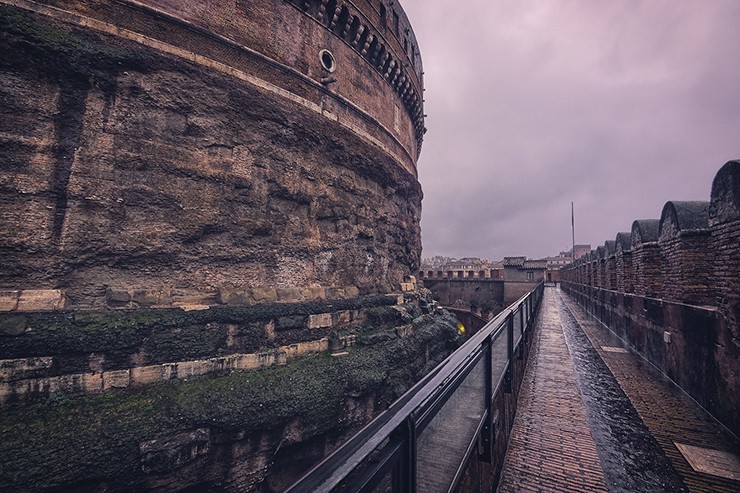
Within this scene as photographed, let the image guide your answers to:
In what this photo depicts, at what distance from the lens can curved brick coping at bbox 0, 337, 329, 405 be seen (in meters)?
4.36

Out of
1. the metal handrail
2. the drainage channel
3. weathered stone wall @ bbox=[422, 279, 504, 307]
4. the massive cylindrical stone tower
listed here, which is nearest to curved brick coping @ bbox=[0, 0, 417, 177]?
the massive cylindrical stone tower

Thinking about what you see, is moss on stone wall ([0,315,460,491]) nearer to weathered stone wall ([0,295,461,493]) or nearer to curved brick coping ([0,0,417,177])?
weathered stone wall ([0,295,461,493])

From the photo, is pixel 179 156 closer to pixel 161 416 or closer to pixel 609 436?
pixel 161 416

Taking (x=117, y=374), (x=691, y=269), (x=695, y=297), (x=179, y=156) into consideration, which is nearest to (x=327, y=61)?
(x=179, y=156)

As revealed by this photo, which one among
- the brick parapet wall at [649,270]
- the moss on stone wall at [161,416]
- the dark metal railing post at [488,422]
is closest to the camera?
the dark metal railing post at [488,422]

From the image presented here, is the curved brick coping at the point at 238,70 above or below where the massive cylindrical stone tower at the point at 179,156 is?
above

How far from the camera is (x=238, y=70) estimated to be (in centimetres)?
703

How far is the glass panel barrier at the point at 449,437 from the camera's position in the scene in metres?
1.56

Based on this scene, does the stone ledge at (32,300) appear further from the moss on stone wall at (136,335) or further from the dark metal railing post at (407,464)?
the dark metal railing post at (407,464)

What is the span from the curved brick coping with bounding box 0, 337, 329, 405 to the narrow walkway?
184 inches

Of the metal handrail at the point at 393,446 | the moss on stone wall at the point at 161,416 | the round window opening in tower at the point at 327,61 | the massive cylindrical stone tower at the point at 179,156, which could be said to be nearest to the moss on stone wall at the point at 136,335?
the massive cylindrical stone tower at the point at 179,156

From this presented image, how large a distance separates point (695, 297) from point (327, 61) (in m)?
9.67

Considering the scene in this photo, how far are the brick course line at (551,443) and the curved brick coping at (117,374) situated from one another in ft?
15.2

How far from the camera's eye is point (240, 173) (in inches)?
261
